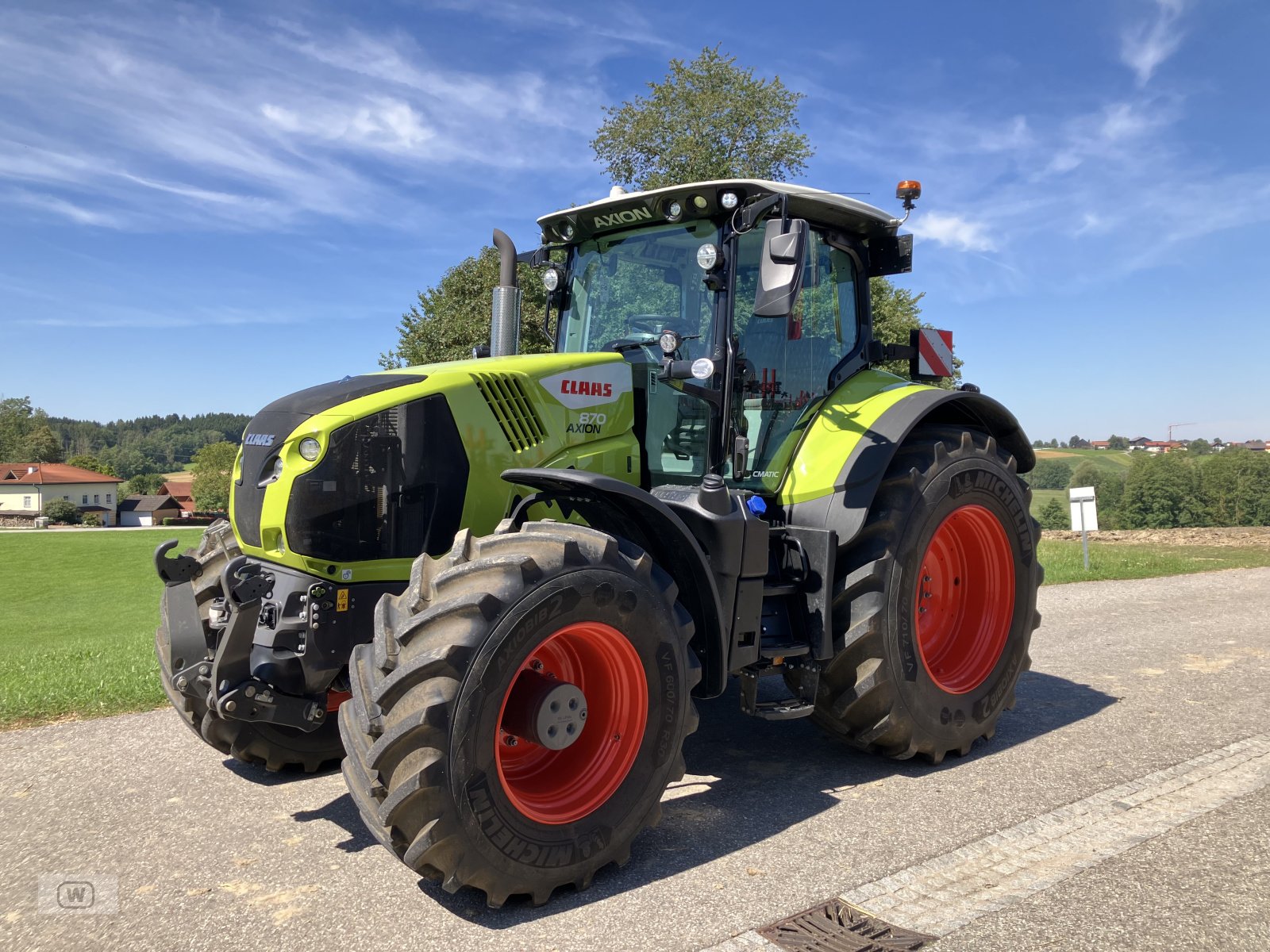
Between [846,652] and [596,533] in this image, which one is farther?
[846,652]

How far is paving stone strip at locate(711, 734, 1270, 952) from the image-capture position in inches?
122

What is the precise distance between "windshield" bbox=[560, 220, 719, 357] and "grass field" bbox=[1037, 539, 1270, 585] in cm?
922

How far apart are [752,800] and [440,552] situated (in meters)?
1.73

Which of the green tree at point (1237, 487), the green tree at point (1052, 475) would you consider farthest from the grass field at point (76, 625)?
the green tree at point (1052, 475)

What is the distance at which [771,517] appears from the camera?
4.66 meters

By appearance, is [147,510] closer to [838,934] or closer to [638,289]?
[638,289]

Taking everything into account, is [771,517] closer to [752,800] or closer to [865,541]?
[865,541]

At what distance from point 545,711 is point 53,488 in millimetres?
110902

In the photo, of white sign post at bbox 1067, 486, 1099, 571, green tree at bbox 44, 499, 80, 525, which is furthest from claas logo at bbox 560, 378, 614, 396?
green tree at bbox 44, 499, 80, 525

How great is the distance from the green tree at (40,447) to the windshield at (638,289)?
122381 mm

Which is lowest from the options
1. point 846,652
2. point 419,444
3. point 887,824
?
point 887,824

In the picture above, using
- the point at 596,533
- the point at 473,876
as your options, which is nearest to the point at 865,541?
the point at 596,533

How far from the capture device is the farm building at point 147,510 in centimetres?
10175

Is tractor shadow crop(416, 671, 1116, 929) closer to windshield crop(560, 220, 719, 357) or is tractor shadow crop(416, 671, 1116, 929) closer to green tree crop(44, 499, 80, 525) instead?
windshield crop(560, 220, 719, 357)
